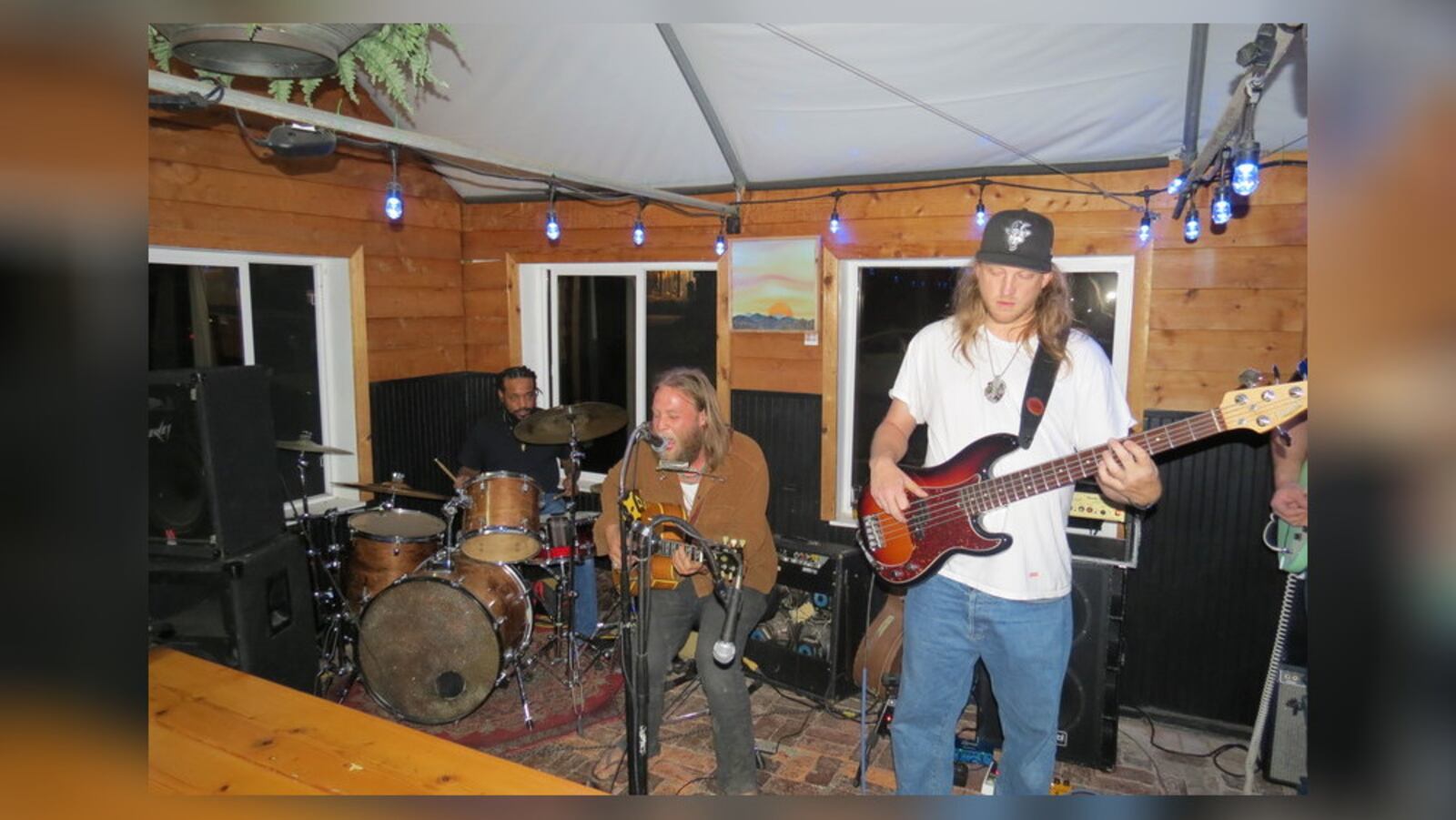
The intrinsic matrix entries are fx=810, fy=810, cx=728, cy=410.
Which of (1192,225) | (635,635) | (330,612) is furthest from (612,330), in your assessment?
(635,635)

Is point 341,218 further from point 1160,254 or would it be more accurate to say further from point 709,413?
point 1160,254

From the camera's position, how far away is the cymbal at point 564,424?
4387 millimetres

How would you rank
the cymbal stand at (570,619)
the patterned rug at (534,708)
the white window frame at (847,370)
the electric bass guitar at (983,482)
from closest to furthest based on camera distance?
the electric bass guitar at (983,482), the patterned rug at (534,708), the cymbal stand at (570,619), the white window frame at (847,370)

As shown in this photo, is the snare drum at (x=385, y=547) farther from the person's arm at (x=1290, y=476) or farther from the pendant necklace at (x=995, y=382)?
the person's arm at (x=1290, y=476)

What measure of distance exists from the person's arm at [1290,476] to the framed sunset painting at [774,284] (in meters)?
2.32

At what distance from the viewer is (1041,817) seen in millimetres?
1484

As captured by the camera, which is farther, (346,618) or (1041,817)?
(346,618)

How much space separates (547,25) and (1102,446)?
2.71 meters

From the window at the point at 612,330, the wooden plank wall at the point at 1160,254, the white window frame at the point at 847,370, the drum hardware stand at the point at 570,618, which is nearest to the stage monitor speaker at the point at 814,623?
the white window frame at the point at 847,370

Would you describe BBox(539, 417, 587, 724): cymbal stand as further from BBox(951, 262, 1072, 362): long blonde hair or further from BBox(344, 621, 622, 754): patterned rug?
BBox(951, 262, 1072, 362): long blonde hair

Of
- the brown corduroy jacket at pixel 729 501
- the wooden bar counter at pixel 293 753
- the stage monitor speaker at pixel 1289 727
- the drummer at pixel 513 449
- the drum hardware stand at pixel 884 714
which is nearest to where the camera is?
the wooden bar counter at pixel 293 753
